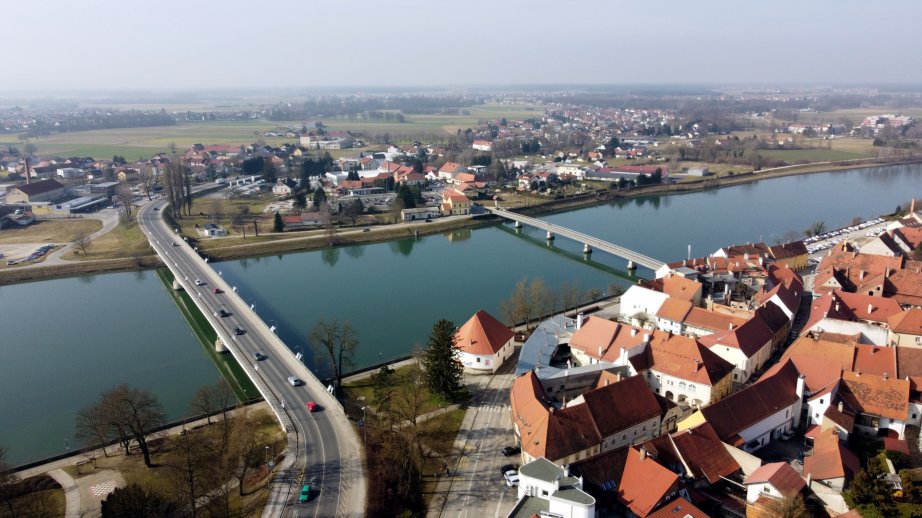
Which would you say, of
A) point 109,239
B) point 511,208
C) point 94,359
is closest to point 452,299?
point 94,359

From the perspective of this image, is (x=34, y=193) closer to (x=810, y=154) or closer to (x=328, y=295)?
(x=328, y=295)

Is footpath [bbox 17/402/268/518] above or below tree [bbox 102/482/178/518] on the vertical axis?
below

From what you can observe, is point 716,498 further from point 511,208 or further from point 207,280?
point 511,208

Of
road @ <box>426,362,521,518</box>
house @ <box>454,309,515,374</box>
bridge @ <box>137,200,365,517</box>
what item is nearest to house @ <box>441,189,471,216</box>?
bridge @ <box>137,200,365,517</box>

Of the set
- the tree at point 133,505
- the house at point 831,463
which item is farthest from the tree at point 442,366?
the house at point 831,463

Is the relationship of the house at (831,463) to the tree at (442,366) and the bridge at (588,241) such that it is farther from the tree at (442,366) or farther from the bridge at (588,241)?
the bridge at (588,241)

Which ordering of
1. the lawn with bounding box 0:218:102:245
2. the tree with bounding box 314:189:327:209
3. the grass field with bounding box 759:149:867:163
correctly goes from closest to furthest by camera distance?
the lawn with bounding box 0:218:102:245 → the tree with bounding box 314:189:327:209 → the grass field with bounding box 759:149:867:163

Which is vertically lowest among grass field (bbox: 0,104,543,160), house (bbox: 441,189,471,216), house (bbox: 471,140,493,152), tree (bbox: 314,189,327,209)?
house (bbox: 441,189,471,216)

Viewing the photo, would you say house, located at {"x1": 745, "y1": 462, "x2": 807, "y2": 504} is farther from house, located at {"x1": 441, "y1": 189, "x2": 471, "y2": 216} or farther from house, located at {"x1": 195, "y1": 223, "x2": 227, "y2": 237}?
house, located at {"x1": 195, "y1": 223, "x2": 227, "y2": 237}
